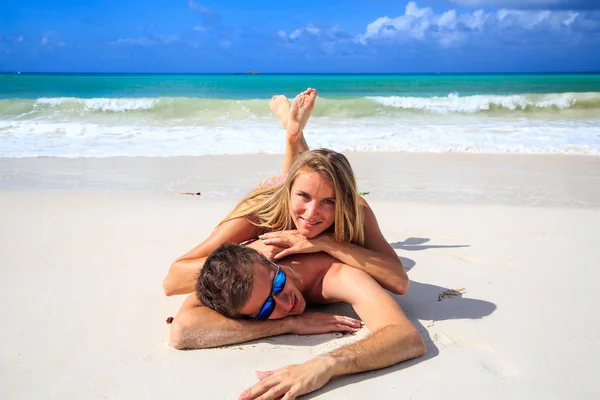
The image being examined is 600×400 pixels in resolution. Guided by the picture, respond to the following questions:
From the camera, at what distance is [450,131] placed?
14.9 metres

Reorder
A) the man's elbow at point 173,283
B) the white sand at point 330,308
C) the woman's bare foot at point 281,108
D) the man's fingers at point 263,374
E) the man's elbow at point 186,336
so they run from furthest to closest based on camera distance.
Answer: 1. the woman's bare foot at point 281,108
2. the man's elbow at point 173,283
3. the man's elbow at point 186,336
4. the white sand at point 330,308
5. the man's fingers at point 263,374

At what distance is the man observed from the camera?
2693 mm

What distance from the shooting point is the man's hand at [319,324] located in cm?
328

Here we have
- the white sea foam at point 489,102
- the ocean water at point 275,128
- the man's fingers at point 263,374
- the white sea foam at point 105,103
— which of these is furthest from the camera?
the white sea foam at point 489,102

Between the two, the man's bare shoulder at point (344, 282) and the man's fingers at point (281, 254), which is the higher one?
the man's fingers at point (281, 254)

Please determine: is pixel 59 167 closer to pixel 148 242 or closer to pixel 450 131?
pixel 148 242

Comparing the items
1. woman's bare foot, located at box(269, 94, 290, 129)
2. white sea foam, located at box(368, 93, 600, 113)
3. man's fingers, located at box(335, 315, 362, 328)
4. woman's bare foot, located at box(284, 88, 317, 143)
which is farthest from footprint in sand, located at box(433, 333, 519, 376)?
white sea foam, located at box(368, 93, 600, 113)

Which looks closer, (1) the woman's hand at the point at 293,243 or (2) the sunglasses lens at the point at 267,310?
(2) the sunglasses lens at the point at 267,310

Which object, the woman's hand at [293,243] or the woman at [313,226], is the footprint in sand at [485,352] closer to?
the woman at [313,226]

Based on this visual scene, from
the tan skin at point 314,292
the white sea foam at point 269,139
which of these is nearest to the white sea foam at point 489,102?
the white sea foam at point 269,139

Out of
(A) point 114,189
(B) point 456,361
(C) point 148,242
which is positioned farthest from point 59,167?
(B) point 456,361

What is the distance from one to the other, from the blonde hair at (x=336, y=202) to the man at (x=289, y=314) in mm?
222

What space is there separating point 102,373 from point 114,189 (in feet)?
16.4

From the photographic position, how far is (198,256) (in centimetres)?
355
